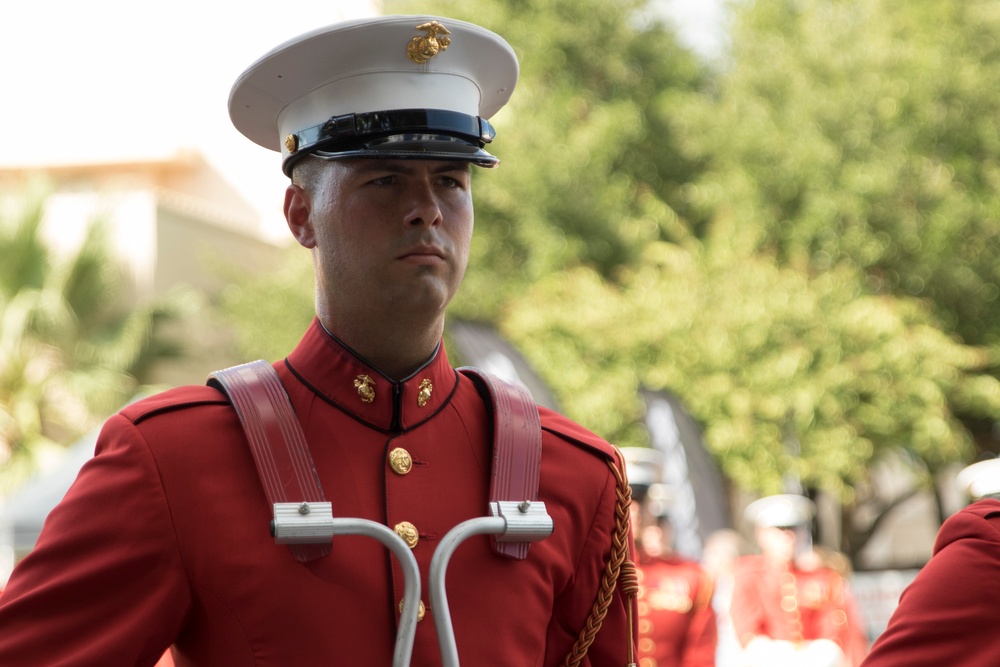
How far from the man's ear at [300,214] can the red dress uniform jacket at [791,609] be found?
7.66m

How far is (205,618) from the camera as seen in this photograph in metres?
2.22

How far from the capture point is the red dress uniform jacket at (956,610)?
259 centimetres

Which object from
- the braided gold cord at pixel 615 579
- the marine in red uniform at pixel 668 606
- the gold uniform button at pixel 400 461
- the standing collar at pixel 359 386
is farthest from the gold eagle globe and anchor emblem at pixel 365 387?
the marine in red uniform at pixel 668 606

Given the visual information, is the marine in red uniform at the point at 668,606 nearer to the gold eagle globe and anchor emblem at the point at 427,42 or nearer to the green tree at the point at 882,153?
the gold eagle globe and anchor emblem at the point at 427,42

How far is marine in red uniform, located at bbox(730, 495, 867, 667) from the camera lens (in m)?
9.45

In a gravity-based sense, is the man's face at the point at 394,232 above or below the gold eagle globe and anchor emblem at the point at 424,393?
above

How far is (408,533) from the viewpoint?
2.32m

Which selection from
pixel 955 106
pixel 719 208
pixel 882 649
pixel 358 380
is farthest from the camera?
pixel 719 208

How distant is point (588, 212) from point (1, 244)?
29.6ft

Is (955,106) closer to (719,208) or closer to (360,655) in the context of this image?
(719,208)

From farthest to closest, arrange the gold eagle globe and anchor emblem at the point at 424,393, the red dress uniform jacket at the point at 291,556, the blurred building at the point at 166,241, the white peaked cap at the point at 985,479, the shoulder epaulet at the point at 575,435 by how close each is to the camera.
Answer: the blurred building at the point at 166,241, the white peaked cap at the point at 985,479, the shoulder epaulet at the point at 575,435, the gold eagle globe and anchor emblem at the point at 424,393, the red dress uniform jacket at the point at 291,556

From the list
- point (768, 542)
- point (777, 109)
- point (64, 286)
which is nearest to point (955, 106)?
point (777, 109)

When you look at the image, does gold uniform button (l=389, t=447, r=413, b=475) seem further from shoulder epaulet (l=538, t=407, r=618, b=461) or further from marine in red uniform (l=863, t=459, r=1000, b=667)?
marine in red uniform (l=863, t=459, r=1000, b=667)

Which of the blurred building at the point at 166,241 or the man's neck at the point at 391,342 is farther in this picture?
the blurred building at the point at 166,241
